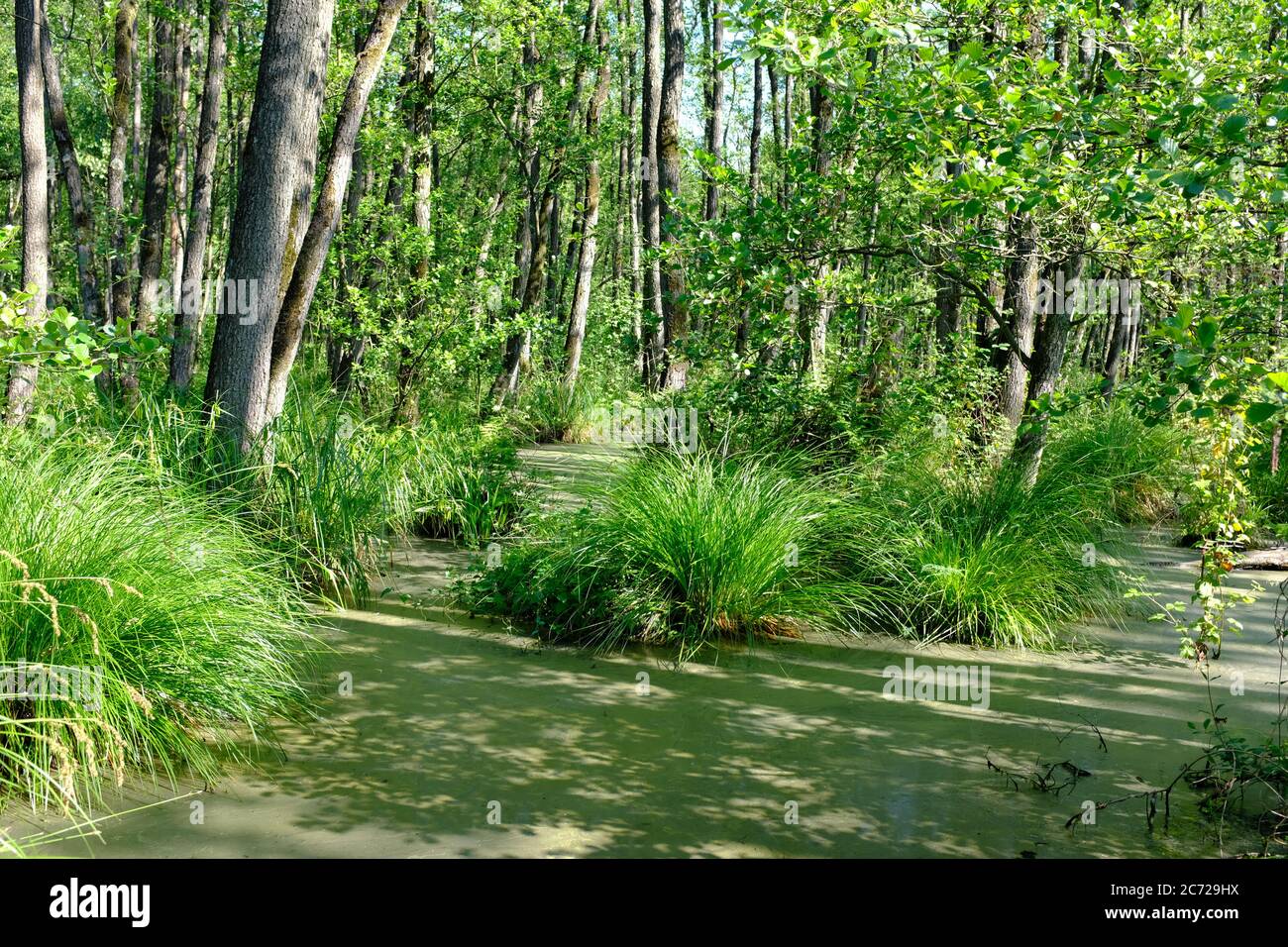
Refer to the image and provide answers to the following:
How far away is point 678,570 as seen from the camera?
6.67 meters

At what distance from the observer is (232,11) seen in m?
16.9

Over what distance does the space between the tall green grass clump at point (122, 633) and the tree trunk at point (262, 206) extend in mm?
1825

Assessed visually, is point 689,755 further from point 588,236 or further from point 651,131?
point 588,236

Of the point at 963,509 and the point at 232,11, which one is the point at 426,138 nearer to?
the point at 232,11


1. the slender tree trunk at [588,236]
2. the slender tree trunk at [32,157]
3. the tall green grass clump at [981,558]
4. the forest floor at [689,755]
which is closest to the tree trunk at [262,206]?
the forest floor at [689,755]

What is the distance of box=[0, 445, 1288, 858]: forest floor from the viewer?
12.9 feet

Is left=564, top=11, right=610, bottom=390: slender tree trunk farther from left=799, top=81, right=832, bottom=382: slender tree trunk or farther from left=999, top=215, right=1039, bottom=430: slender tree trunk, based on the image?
left=999, top=215, right=1039, bottom=430: slender tree trunk

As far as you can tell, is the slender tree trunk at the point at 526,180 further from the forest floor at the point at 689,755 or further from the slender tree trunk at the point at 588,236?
the forest floor at the point at 689,755

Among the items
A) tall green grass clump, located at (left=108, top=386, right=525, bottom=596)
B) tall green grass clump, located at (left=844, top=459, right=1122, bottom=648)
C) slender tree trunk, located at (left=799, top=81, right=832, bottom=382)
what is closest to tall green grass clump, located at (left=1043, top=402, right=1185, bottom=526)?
slender tree trunk, located at (left=799, top=81, right=832, bottom=382)

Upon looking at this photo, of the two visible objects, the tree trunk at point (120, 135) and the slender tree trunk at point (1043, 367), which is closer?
the slender tree trunk at point (1043, 367)

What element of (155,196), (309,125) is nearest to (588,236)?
(155,196)

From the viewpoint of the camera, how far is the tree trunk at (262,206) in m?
7.10

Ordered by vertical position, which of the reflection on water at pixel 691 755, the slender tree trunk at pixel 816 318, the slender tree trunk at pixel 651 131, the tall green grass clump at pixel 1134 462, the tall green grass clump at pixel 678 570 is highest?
the slender tree trunk at pixel 651 131

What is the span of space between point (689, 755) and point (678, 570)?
198 cm
